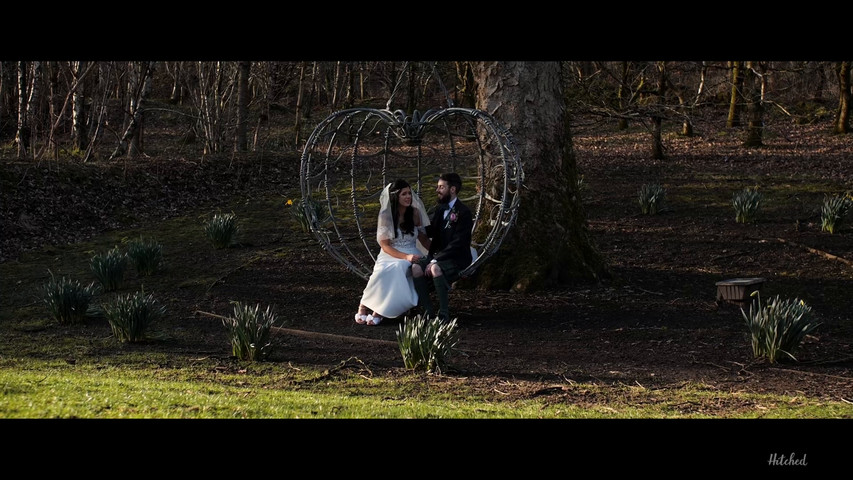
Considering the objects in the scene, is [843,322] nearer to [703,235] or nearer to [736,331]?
[736,331]

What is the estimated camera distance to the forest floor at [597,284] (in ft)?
22.3

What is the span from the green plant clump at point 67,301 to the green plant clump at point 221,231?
339cm

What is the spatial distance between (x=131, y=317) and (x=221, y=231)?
438 cm

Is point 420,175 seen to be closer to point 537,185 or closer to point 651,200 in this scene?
point 537,185

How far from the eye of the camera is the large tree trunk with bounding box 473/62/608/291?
9.48m

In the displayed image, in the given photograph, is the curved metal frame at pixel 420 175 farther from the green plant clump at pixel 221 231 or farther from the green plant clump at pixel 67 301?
the green plant clump at pixel 67 301

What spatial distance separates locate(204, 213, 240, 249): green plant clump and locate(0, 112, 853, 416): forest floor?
9.2 inches

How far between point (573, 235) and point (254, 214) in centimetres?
681

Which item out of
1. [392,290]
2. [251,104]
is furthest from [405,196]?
[251,104]

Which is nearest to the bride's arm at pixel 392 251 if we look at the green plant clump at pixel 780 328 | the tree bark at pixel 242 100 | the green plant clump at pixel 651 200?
the green plant clump at pixel 780 328

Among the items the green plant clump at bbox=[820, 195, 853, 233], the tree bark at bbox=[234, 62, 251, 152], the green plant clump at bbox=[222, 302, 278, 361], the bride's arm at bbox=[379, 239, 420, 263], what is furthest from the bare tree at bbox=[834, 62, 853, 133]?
the green plant clump at bbox=[222, 302, 278, 361]

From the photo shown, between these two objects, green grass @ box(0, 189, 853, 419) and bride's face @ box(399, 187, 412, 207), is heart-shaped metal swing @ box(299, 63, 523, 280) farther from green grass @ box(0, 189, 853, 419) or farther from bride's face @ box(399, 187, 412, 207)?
green grass @ box(0, 189, 853, 419)

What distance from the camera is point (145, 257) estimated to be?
33.9 feet
